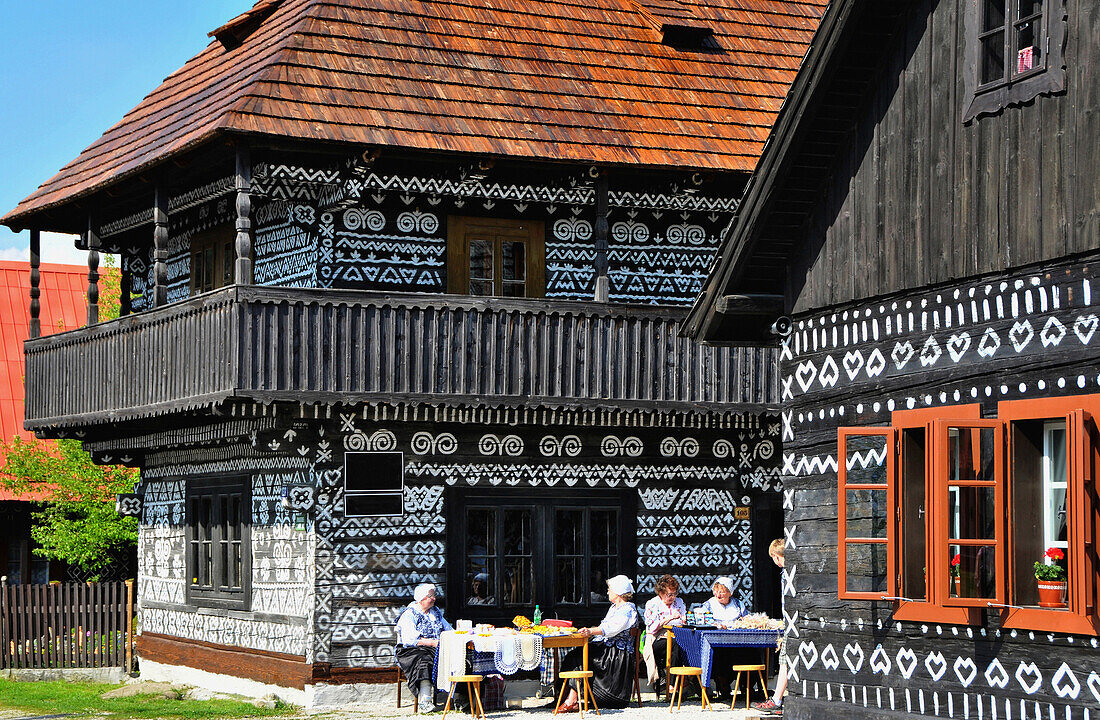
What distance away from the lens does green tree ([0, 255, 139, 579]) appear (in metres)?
30.7

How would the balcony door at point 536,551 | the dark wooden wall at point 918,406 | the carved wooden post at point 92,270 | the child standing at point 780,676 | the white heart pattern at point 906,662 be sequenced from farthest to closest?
the carved wooden post at point 92,270 → the balcony door at point 536,551 → the child standing at point 780,676 → the white heart pattern at point 906,662 → the dark wooden wall at point 918,406

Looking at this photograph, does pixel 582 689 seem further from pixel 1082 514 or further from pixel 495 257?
pixel 1082 514

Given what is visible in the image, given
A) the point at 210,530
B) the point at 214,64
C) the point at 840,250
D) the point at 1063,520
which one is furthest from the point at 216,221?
the point at 1063,520

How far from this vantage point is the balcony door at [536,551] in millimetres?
19766

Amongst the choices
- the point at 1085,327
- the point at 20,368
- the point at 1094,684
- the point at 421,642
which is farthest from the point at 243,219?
the point at 20,368

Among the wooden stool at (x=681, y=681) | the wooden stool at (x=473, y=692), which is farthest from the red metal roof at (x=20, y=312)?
the wooden stool at (x=681, y=681)

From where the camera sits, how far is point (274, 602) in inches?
784

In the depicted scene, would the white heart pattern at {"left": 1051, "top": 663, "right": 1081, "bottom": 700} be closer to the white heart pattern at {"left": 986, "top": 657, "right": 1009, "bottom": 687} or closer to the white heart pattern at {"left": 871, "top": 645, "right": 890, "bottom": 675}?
the white heart pattern at {"left": 986, "top": 657, "right": 1009, "bottom": 687}

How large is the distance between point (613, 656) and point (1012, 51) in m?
8.35

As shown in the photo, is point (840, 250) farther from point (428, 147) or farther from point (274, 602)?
point (274, 602)

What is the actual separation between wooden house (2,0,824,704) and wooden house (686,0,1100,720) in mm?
5504

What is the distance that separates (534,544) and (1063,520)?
385 inches

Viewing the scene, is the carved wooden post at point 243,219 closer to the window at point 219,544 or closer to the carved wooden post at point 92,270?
the window at point 219,544

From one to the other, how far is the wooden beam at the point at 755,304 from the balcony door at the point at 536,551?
656cm
